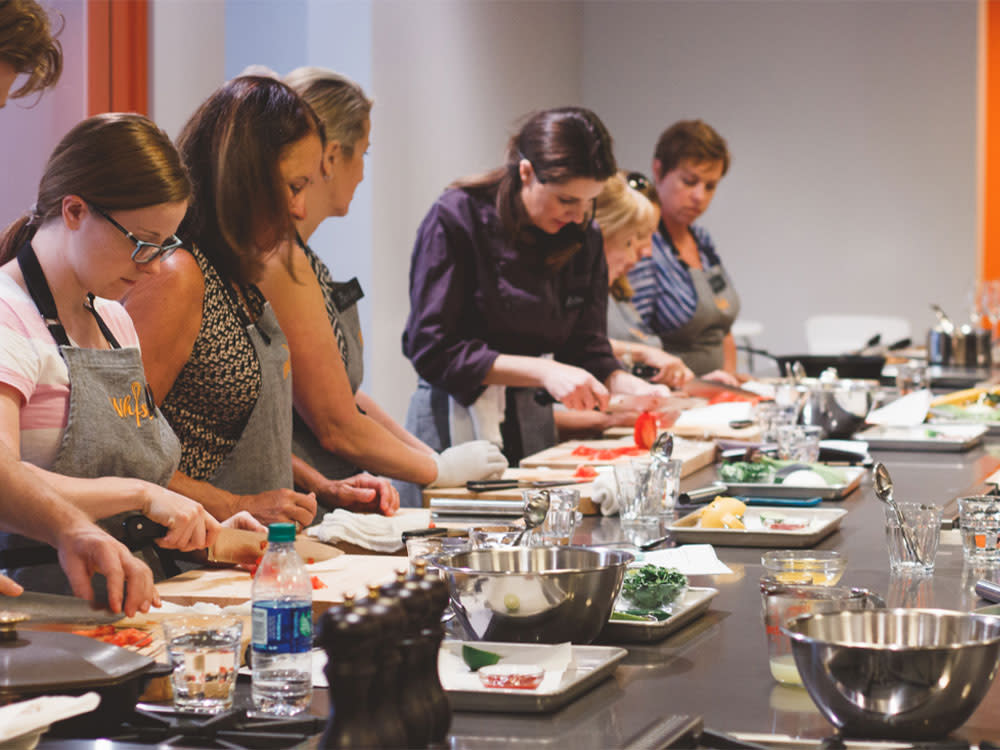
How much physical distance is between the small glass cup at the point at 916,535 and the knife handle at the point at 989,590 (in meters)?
0.13

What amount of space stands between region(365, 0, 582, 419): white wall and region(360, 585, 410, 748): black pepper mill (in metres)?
4.71

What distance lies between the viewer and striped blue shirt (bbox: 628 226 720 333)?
5.15 m

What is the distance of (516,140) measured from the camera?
3.58 meters

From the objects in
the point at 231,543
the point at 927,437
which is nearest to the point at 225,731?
the point at 231,543

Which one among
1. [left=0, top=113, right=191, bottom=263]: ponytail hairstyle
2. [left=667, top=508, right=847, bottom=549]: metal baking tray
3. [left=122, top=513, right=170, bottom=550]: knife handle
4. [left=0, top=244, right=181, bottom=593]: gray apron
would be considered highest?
[left=0, top=113, right=191, bottom=263]: ponytail hairstyle

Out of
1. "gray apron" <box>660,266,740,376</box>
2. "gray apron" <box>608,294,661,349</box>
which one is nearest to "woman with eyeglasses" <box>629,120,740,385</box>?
"gray apron" <box>660,266,740,376</box>

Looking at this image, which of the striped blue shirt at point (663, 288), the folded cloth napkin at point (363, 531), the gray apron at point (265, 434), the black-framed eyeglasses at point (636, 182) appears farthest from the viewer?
the striped blue shirt at point (663, 288)

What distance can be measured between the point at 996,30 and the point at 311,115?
7699 mm

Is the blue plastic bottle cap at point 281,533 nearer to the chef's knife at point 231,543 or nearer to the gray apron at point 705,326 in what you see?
the chef's knife at point 231,543

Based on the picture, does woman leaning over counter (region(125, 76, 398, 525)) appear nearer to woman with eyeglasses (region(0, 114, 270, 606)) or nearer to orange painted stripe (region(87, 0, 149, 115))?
woman with eyeglasses (region(0, 114, 270, 606))

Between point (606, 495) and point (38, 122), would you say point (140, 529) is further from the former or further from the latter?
point (38, 122)

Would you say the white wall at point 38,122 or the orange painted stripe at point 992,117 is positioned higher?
the orange painted stripe at point 992,117

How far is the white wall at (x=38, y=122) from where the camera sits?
3645 mm

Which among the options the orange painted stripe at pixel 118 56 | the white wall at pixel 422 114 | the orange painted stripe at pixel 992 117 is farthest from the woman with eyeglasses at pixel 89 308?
the orange painted stripe at pixel 992 117
